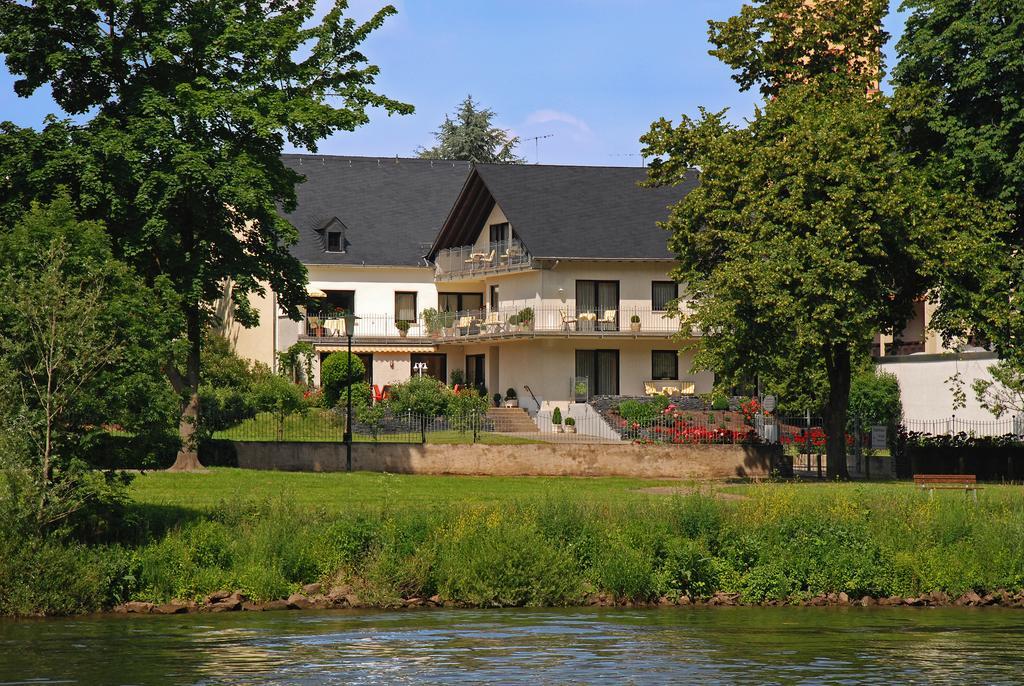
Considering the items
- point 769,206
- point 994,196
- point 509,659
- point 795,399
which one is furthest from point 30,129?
point 795,399

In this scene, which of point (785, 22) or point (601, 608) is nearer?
point (601, 608)

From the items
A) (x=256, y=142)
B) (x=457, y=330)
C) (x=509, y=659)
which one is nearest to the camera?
(x=509, y=659)

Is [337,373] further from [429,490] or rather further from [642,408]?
[429,490]

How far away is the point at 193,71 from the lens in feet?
129

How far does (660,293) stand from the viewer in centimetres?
6325

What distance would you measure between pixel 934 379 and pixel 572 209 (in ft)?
54.4

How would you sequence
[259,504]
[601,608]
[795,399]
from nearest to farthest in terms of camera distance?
[601,608], [259,504], [795,399]

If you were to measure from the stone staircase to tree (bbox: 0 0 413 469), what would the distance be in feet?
59.6

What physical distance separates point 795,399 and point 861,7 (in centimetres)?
1698

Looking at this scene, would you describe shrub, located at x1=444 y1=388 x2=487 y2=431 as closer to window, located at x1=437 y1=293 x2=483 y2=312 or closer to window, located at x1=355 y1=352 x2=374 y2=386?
window, located at x1=355 y1=352 x2=374 y2=386

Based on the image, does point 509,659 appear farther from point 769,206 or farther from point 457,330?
point 457,330

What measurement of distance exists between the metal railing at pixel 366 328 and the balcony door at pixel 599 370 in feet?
29.7

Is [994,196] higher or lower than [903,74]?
lower

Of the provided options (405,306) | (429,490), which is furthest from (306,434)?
(405,306)
